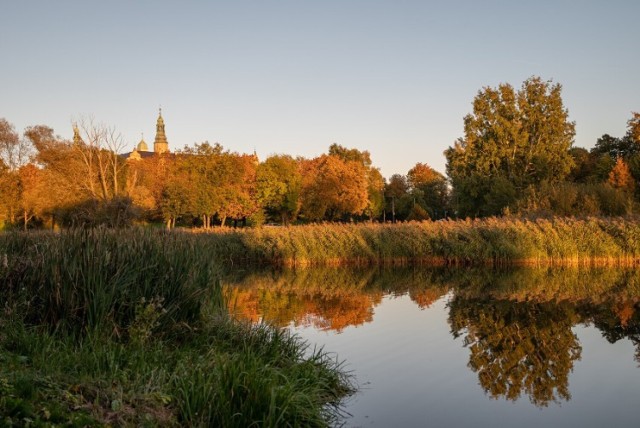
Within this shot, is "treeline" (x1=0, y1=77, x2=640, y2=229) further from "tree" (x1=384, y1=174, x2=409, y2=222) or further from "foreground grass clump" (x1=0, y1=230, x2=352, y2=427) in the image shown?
"foreground grass clump" (x1=0, y1=230, x2=352, y2=427)

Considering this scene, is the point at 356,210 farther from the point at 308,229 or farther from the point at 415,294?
the point at 415,294

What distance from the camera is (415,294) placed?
18.5 meters

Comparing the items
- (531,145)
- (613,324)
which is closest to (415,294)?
(613,324)

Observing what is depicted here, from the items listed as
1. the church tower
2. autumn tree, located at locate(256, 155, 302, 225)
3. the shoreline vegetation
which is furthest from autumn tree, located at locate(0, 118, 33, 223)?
the church tower

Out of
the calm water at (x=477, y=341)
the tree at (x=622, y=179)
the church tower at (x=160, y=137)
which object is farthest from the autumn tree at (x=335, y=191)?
the church tower at (x=160, y=137)

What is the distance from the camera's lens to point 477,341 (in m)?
11.7

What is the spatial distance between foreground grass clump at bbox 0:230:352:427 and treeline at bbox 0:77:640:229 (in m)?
29.7

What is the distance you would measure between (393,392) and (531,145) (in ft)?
142

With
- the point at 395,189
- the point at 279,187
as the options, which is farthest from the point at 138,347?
the point at 395,189

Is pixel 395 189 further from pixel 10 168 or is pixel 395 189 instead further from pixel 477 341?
pixel 477 341

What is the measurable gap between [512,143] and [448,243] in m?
25.2

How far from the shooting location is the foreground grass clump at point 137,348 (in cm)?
546

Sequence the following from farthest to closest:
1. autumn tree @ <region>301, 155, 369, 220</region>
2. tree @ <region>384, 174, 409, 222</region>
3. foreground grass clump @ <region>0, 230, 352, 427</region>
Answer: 1. tree @ <region>384, 174, 409, 222</region>
2. autumn tree @ <region>301, 155, 369, 220</region>
3. foreground grass clump @ <region>0, 230, 352, 427</region>

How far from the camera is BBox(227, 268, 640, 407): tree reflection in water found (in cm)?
983
